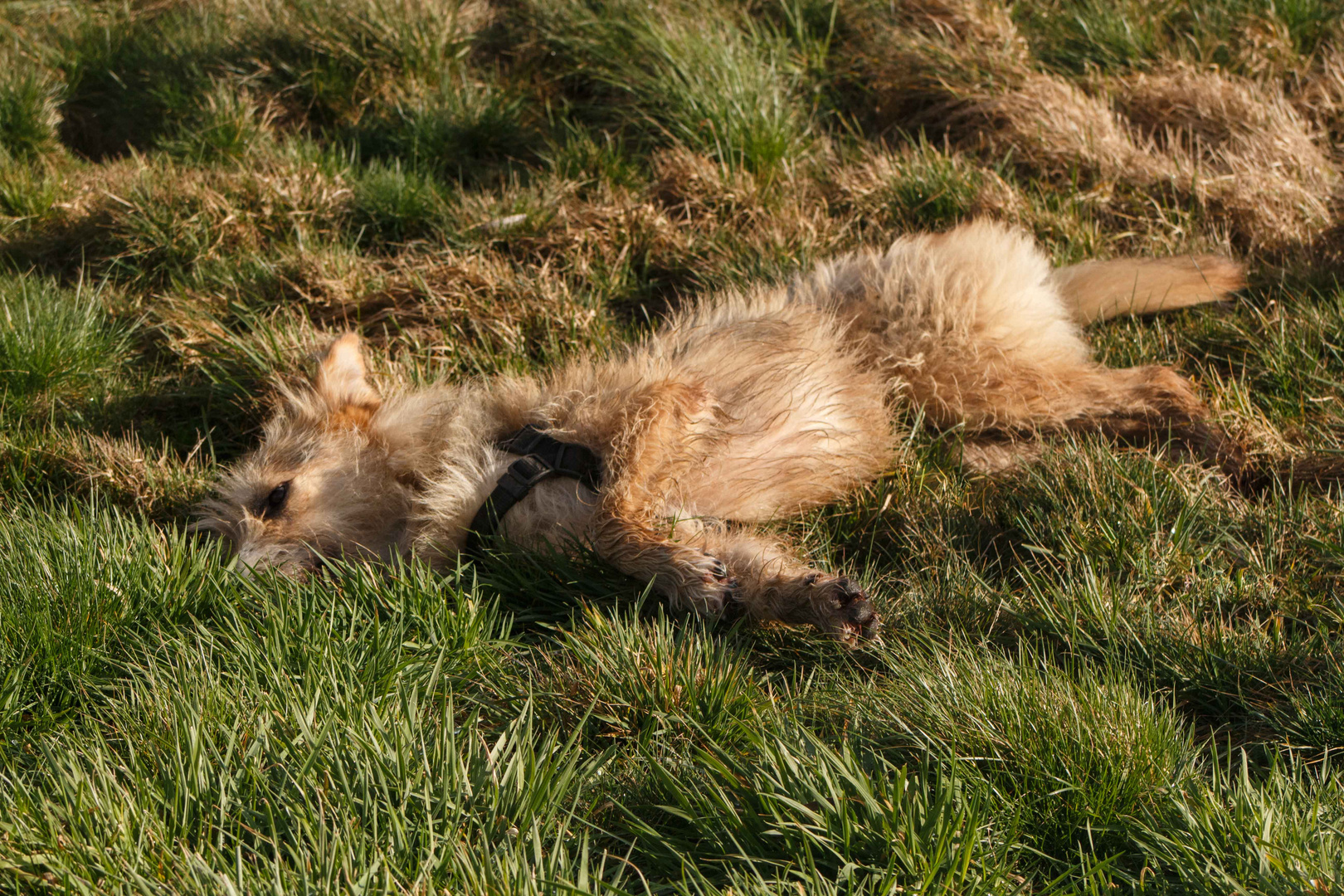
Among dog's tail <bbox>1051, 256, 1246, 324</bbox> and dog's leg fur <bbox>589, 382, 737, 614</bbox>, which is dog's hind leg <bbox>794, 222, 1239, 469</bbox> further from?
dog's leg fur <bbox>589, 382, 737, 614</bbox>

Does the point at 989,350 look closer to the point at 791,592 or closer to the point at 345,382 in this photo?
the point at 791,592

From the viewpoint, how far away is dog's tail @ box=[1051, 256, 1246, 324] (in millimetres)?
4121

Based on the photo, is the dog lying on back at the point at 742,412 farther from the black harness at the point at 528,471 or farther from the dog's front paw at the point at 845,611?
the dog's front paw at the point at 845,611

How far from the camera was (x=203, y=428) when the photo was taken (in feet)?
14.2

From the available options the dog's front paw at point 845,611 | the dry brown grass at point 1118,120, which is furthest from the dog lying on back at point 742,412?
the dry brown grass at point 1118,120

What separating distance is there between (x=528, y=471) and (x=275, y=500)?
0.97m

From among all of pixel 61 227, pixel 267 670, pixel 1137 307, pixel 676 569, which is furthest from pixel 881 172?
pixel 61 227

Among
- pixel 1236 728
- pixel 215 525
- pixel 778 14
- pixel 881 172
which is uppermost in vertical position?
pixel 778 14

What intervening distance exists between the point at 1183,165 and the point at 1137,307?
3.68 ft

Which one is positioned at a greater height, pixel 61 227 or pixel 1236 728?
pixel 61 227

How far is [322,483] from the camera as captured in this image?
3771 millimetres

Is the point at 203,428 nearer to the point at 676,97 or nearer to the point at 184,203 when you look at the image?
the point at 184,203

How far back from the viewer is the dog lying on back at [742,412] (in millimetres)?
3529

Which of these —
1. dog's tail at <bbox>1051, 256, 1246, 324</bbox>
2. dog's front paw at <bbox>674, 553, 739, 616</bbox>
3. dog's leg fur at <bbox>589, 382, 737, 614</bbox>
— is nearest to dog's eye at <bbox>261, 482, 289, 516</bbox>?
dog's leg fur at <bbox>589, 382, 737, 614</bbox>
